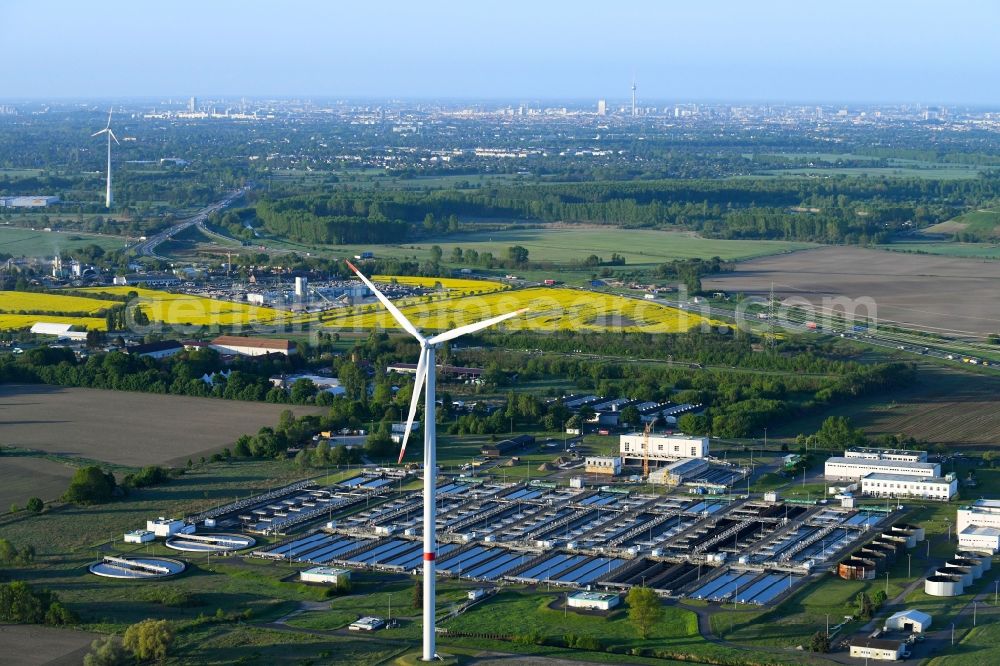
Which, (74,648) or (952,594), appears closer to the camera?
(74,648)

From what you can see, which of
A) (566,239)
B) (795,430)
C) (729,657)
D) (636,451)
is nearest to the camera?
(729,657)

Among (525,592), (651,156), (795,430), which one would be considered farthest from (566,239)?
(651,156)

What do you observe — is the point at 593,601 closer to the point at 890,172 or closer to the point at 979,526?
the point at 979,526

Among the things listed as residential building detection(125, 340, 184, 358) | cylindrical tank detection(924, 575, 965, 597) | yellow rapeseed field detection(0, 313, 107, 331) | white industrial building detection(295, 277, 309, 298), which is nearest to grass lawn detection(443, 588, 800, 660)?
cylindrical tank detection(924, 575, 965, 597)

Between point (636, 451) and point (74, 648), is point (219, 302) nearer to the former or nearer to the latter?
point (636, 451)

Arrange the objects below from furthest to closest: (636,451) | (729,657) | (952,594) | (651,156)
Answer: (651,156), (636,451), (952,594), (729,657)

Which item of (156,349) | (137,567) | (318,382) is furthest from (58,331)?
(137,567)

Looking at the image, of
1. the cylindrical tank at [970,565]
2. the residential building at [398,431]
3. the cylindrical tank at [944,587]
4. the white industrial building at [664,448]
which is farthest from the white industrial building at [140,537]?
the cylindrical tank at [970,565]
